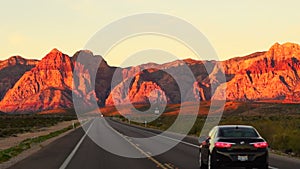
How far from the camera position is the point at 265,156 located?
14.6 m

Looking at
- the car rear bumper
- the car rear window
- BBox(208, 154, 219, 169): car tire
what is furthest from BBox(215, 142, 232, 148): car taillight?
the car rear window

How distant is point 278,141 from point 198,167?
499 inches

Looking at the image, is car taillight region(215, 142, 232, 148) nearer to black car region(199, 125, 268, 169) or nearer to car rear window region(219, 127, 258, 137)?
black car region(199, 125, 268, 169)

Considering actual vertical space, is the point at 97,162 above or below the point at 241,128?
below

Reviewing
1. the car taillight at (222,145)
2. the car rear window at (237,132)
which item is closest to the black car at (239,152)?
the car taillight at (222,145)

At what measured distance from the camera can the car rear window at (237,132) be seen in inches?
602

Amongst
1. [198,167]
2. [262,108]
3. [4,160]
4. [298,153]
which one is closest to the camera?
[198,167]

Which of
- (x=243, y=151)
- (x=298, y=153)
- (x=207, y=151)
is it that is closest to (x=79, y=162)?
(x=207, y=151)

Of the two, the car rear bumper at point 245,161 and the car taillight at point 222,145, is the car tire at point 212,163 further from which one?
the car taillight at point 222,145

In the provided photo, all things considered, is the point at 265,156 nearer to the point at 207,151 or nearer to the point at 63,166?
the point at 207,151

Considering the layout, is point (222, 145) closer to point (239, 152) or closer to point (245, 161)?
point (239, 152)

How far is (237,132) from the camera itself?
15.5m

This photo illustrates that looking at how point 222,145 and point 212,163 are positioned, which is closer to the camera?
point 222,145

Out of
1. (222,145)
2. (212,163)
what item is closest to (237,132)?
(222,145)
